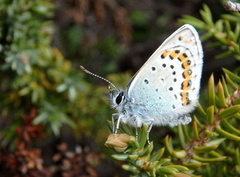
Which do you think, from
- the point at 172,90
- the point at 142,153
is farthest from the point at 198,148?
the point at 172,90

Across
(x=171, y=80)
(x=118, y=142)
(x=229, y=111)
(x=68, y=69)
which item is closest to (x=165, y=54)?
(x=171, y=80)

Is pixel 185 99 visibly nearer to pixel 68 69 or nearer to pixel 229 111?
pixel 229 111

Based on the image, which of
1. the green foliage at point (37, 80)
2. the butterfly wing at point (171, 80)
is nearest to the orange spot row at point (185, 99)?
the butterfly wing at point (171, 80)

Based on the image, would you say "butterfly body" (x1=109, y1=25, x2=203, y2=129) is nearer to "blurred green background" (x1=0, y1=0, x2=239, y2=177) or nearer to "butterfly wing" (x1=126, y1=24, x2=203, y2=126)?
"butterfly wing" (x1=126, y1=24, x2=203, y2=126)

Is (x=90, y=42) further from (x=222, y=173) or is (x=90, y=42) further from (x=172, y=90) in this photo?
(x=222, y=173)

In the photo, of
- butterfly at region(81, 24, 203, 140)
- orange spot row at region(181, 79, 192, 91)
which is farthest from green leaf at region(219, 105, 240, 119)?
orange spot row at region(181, 79, 192, 91)

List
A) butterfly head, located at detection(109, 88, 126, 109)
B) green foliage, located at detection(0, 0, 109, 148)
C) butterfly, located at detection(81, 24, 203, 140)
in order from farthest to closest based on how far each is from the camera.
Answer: green foliage, located at detection(0, 0, 109, 148) → butterfly head, located at detection(109, 88, 126, 109) → butterfly, located at detection(81, 24, 203, 140)
